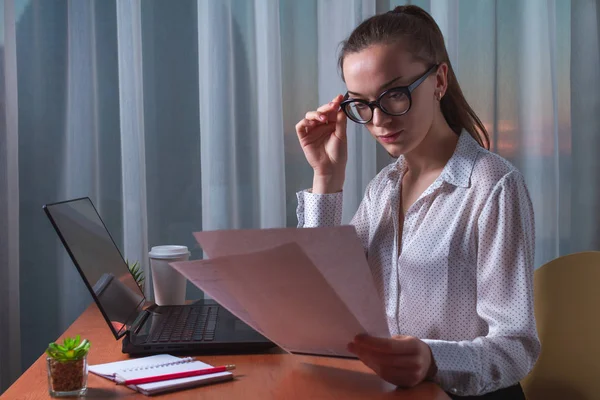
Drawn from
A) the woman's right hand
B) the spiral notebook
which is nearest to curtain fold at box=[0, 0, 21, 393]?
the woman's right hand

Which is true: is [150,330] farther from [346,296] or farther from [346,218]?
[346,218]

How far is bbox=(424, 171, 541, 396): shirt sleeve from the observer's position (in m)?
1.02

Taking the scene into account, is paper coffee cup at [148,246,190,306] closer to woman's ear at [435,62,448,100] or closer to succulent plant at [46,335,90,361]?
succulent plant at [46,335,90,361]

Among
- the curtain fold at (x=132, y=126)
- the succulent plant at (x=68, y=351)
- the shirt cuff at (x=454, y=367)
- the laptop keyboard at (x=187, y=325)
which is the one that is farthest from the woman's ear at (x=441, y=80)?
the curtain fold at (x=132, y=126)

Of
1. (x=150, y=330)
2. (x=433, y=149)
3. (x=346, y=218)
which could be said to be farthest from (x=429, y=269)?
(x=346, y=218)

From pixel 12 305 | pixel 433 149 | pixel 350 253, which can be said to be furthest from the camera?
pixel 12 305

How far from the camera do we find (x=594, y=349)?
1.31m

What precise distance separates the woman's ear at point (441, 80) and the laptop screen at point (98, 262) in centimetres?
70

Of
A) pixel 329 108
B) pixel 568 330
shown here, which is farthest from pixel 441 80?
pixel 568 330

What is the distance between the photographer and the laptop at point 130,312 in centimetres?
110

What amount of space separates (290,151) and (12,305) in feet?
3.15

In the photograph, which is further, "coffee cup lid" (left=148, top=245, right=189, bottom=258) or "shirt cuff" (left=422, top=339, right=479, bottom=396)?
"coffee cup lid" (left=148, top=245, right=189, bottom=258)

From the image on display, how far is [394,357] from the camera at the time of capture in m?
0.91

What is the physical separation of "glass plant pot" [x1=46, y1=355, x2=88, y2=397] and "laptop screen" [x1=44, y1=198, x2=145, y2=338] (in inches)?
6.3
